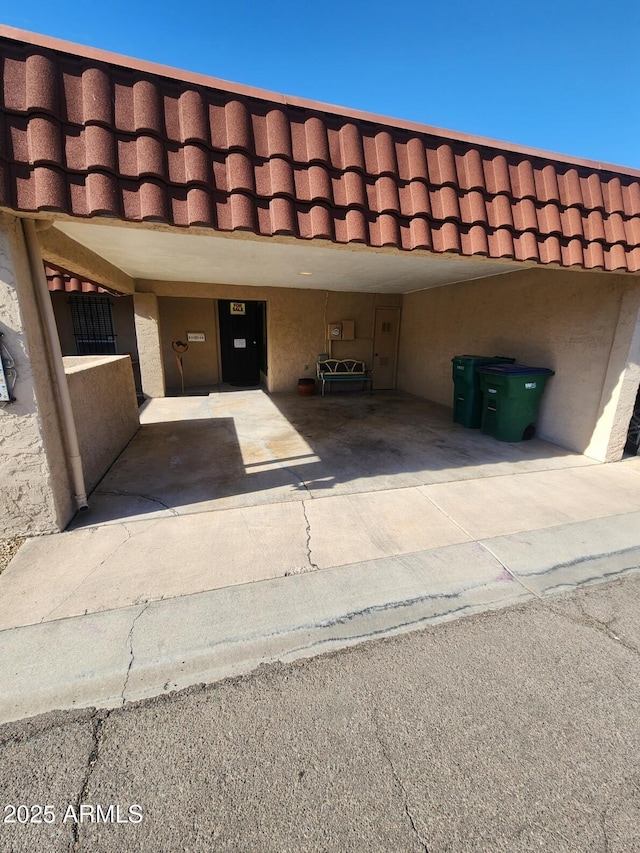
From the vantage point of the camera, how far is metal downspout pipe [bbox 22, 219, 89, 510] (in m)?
2.60

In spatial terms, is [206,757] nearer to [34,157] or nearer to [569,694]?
[569,694]

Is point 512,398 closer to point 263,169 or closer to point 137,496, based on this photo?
point 263,169

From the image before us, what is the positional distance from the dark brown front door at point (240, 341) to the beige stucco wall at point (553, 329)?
572 centimetres

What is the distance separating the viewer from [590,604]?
2.27 m

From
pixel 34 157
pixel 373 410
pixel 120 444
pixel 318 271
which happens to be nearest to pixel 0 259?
pixel 34 157

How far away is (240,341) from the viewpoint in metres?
10.6

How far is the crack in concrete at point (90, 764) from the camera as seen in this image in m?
1.17

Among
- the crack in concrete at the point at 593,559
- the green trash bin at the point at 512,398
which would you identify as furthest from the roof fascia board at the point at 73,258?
the green trash bin at the point at 512,398

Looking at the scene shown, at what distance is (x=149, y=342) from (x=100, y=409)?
14.6 feet

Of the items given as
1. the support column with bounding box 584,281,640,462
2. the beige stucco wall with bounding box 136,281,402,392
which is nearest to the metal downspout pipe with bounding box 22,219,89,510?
the beige stucco wall with bounding box 136,281,402,392

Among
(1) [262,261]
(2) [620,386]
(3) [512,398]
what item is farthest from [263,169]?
(2) [620,386]

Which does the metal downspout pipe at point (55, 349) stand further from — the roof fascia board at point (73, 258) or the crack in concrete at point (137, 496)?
the crack in concrete at point (137, 496)

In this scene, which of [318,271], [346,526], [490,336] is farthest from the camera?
[490,336]

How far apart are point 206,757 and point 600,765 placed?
1.62 m
